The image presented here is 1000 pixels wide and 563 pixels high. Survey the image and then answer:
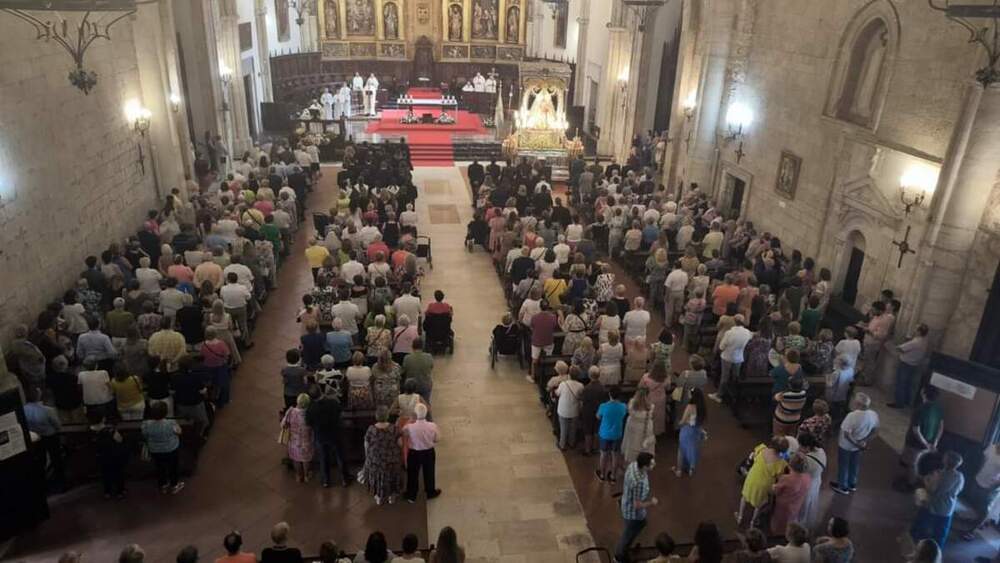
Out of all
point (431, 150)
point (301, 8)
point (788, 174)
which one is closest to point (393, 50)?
point (301, 8)

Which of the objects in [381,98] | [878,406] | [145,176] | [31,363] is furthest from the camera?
[381,98]

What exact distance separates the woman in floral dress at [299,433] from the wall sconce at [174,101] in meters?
10.6

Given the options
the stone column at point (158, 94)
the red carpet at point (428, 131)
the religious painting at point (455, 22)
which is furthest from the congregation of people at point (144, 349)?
the religious painting at point (455, 22)

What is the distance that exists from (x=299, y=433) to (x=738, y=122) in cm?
1233

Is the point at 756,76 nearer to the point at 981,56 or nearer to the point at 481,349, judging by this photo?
the point at 981,56

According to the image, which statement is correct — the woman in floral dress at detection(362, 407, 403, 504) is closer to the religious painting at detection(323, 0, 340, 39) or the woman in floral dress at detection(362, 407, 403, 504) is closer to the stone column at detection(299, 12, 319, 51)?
the stone column at detection(299, 12, 319, 51)

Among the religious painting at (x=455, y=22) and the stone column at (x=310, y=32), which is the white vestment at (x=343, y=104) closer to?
the stone column at (x=310, y=32)

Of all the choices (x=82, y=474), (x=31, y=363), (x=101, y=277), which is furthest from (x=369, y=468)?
(x=101, y=277)

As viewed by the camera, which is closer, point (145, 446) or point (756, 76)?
point (145, 446)

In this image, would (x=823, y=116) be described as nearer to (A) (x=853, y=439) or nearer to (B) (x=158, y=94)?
(A) (x=853, y=439)

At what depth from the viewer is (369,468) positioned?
25.4ft

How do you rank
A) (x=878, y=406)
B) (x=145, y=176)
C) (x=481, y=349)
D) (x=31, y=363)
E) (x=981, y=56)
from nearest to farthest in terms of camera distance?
(x=31, y=363), (x=981, y=56), (x=878, y=406), (x=481, y=349), (x=145, y=176)

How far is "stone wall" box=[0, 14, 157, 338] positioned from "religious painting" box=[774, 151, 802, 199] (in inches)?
509

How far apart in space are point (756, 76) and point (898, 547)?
10.8 meters
